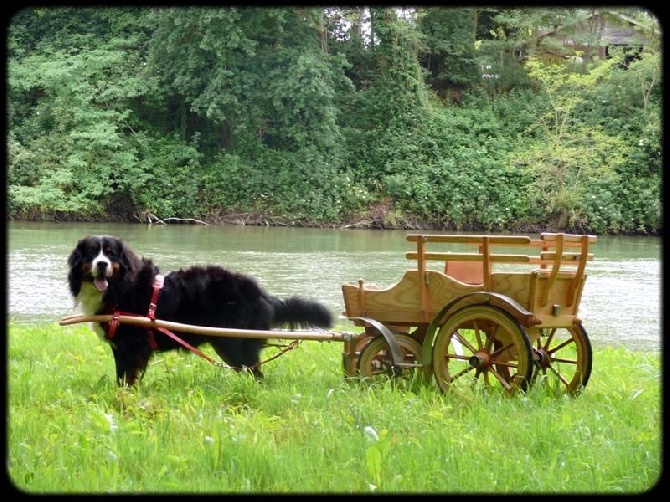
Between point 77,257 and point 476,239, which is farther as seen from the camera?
point 77,257

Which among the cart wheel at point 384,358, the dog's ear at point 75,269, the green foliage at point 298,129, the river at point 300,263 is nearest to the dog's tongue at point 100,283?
the dog's ear at point 75,269

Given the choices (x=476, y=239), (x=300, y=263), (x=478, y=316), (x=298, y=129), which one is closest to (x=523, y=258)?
(x=476, y=239)

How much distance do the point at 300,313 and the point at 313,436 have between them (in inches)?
70.3

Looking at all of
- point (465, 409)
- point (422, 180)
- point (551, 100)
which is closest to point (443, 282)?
point (465, 409)

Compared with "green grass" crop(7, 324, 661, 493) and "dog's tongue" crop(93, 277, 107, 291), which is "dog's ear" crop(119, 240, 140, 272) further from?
"green grass" crop(7, 324, 661, 493)

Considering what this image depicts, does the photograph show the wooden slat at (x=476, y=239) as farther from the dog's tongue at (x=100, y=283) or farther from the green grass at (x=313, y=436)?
the dog's tongue at (x=100, y=283)

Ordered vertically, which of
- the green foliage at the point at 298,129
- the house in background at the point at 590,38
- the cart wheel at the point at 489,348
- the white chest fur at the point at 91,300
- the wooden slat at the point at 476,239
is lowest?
the cart wheel at the point at 489,348

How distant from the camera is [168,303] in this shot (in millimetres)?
5289

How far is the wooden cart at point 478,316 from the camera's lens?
15.7ft

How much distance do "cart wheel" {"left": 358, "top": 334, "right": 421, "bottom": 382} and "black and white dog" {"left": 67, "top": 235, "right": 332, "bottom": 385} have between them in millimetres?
484

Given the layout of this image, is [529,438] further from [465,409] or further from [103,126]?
[103,126]

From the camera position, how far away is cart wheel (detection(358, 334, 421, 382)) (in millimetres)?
5062

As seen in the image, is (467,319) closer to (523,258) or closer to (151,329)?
(523,258)

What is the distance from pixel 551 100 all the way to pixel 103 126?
1553cm
